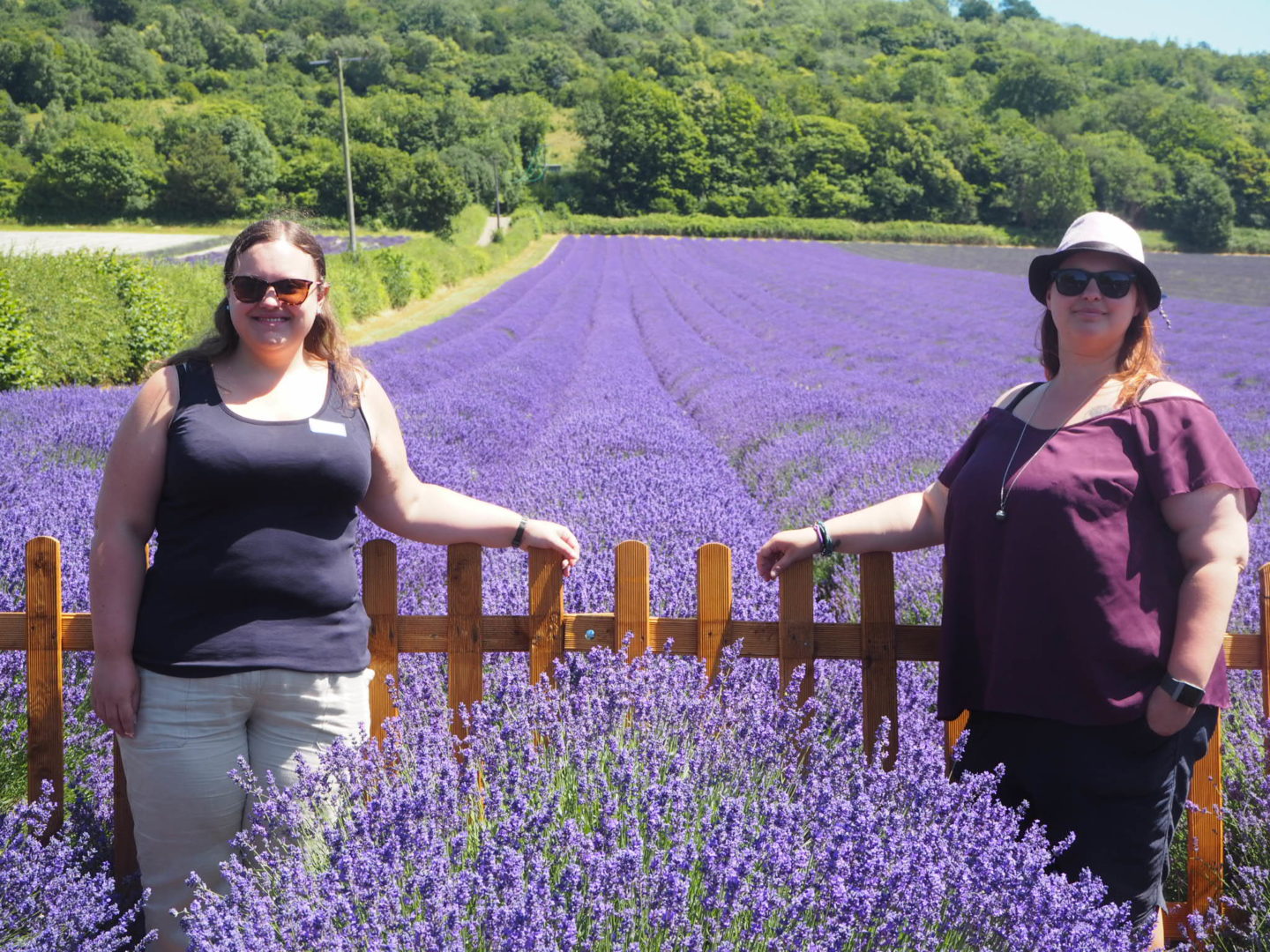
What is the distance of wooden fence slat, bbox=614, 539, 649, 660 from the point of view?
2236mm

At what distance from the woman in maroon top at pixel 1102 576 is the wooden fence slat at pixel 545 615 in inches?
32.5

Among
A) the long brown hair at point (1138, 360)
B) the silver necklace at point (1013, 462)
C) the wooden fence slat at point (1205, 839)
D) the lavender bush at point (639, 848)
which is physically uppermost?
the long brown hair at point (1138, 360)

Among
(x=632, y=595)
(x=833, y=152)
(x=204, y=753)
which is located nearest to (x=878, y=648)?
(x=632, y=595)

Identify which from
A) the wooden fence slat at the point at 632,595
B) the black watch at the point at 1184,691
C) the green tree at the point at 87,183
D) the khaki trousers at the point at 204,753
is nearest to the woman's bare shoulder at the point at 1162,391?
the black watch at the point at 1184,691

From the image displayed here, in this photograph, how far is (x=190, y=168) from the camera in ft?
173

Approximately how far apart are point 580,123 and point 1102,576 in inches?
3049

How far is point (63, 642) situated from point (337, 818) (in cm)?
94

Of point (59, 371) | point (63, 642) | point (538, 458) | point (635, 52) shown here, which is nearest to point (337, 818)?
point (63, 642)

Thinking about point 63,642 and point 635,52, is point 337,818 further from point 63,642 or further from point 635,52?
point 635,52

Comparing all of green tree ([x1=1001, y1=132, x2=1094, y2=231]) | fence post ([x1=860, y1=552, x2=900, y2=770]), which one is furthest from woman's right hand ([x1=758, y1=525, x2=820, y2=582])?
green tree ([x1=1001, y1=132, x2=1094, y2=231])

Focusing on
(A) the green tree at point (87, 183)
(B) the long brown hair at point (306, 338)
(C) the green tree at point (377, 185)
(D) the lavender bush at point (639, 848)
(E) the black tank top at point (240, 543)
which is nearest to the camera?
(D) the lavender bush at point (639, 848)

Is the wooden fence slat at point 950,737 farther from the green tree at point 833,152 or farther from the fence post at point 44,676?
the green tree at point 833,152

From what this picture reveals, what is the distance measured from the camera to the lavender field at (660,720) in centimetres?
148

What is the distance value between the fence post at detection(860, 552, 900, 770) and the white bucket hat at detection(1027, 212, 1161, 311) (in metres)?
0.69
